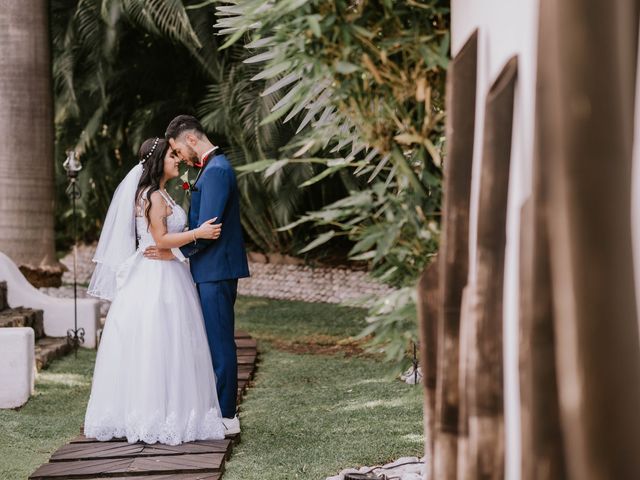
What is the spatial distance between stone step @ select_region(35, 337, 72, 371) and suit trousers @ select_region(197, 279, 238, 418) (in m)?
2.83

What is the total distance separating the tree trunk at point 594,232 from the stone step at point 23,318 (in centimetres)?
674

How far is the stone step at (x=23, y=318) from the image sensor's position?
7.83 metres

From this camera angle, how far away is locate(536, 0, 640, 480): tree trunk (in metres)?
1.70

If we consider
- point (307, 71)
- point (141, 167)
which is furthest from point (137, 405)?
point (307, 71)

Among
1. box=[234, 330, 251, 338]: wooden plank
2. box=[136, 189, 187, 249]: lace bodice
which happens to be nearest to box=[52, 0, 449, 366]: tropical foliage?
box=[136, 189, 187, 249]: lace bodice

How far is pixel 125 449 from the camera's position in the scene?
4.93 m

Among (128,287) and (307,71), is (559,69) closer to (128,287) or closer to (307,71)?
(307,71)

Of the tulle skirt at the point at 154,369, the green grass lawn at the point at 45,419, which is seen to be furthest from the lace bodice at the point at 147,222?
the green grass lawn at the point at 45,419

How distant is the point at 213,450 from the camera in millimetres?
4926

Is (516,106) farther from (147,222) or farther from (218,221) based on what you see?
(147,222)

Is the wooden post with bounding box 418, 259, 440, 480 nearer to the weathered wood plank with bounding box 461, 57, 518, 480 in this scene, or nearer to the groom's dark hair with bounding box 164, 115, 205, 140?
the weathered wood plank with bounding box 461, 57, 518, 480

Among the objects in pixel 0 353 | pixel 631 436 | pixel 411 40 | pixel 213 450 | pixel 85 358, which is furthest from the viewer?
pixel 85 358

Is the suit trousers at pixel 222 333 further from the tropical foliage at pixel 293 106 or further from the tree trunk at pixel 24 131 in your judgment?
the tree trunk at pixel 24 131

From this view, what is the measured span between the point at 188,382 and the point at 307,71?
9.00 feet
